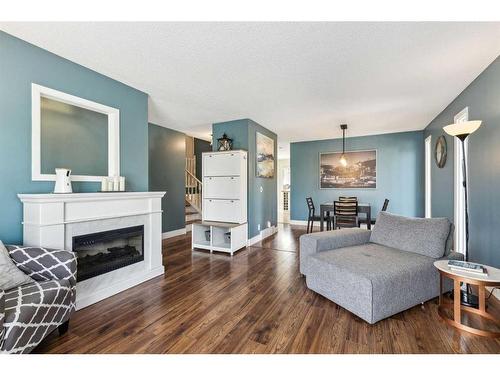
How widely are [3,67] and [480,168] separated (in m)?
4.79

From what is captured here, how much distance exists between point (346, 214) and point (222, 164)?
2691mm

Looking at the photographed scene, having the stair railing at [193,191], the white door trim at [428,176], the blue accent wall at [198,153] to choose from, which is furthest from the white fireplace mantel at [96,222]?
the white door trim at [428,176]

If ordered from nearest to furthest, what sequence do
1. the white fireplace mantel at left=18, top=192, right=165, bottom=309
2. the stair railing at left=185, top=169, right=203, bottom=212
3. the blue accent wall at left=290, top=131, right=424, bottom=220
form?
1. the white fireplace mantel at left=18, top=192, right=165, bottom=309
2. the blue accent wall at left=290, top=131, right=424, bottom=220
3. the stair railing at left=185, top=169, right=203, bottom=212

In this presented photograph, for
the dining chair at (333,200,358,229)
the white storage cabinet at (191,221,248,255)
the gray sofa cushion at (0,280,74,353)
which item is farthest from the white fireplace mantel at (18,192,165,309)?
the dining chair at (333,200,358,229)

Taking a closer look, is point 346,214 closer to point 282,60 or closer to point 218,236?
point 218,236

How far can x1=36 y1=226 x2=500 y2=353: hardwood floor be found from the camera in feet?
5.45

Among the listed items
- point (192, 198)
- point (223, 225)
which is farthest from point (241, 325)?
point (192, 198)

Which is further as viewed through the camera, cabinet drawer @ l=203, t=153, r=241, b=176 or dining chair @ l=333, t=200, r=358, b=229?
dining chair @ l=333, t=200, r=358, b=229

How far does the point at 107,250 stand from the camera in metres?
2.58

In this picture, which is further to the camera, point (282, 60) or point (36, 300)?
point (282, 60)

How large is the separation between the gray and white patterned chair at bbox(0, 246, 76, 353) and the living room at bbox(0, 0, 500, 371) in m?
0.01

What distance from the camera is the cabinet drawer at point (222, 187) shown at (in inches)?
171

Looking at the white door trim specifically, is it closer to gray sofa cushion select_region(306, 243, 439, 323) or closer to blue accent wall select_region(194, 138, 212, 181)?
gray sofa cushion select_region(306, 243, 439, 323)
